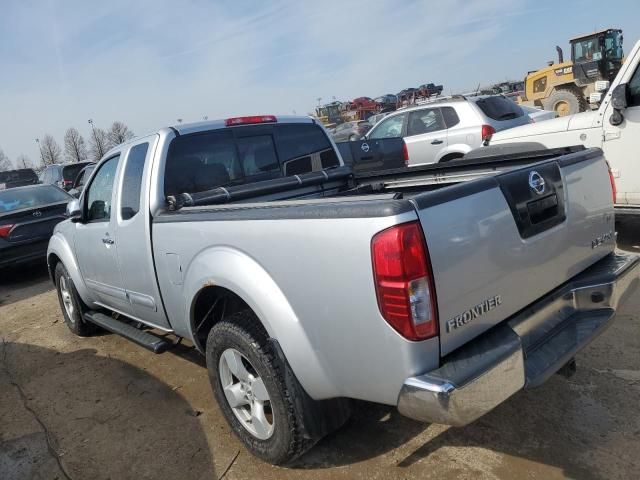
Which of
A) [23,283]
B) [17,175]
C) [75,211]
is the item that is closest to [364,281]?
[75,211]

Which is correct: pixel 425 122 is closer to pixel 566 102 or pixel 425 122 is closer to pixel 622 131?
pixel 622 131

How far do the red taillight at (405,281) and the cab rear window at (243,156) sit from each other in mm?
1972

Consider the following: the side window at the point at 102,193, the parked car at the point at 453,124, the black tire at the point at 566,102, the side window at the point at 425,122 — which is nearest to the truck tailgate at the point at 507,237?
the side window at the point at 102,193

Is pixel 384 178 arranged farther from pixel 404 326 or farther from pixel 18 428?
pixel 18 428

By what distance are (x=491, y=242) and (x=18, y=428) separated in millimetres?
3520

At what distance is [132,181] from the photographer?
371cm

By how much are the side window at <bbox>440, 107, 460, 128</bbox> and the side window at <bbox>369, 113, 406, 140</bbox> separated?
1027 millimetres

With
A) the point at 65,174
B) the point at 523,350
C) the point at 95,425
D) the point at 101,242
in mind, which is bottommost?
the point at 95,425

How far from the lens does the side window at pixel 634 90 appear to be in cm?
534

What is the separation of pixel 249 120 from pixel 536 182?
7.36ft

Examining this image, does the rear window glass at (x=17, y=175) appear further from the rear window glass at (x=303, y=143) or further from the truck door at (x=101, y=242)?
the rear window glass at (x=303, y=143)

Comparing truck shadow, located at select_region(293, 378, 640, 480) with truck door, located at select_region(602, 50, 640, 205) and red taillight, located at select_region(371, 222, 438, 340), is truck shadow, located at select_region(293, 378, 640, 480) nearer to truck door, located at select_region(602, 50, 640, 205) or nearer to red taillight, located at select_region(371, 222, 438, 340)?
red taillight, located at select_region(371, 222, 438, 340)

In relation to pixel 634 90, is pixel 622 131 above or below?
below

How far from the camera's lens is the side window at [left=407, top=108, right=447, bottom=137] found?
905 centimetres
